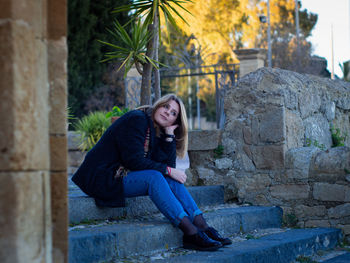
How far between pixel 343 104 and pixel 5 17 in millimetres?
4733

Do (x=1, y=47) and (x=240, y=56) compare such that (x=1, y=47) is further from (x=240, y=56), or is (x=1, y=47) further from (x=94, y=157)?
(x=240, y=56)

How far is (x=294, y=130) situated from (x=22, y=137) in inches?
132

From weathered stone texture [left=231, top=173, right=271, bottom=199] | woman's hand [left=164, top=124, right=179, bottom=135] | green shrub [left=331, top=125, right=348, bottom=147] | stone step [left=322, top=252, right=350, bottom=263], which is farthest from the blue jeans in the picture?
green shrub [left=331, top=125, right=348, bottom=147]

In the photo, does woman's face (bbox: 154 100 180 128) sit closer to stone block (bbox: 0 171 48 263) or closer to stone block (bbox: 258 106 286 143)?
stone block (bbox: 258 106 286 143)

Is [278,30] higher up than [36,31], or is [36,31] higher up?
[278,30]

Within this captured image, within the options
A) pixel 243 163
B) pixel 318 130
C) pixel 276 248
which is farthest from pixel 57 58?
pixel 318 130

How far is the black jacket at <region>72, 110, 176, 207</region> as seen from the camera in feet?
10.9

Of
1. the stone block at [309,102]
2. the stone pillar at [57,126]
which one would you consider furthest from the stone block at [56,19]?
the stone block at [309,102]

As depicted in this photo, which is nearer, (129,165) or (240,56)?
(129,165)

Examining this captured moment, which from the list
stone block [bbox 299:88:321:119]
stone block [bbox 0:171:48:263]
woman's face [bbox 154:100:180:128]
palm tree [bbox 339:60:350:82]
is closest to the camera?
stone block [bbox 0:171:48:263]

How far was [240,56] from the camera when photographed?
10453mm

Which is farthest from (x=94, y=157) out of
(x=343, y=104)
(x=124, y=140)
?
(x=343, y=104)

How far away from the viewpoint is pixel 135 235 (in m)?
3.03

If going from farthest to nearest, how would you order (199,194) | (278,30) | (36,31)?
1. (278,30)
2. (199,194)
3. (36,31)
